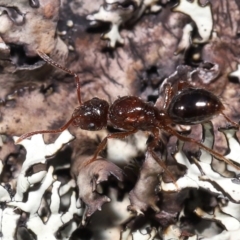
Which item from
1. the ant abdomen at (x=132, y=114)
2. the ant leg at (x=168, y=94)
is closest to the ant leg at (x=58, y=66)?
the ant abdomen at (x=132, y=114)

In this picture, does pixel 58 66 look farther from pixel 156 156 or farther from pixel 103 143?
pixel 156 156

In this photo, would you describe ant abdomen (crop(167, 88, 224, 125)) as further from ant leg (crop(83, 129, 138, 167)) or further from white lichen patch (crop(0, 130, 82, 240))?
white lichen patch (crop(0, 130, 82, 240))

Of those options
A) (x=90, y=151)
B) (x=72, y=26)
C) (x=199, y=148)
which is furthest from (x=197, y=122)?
(x=72, y=26)

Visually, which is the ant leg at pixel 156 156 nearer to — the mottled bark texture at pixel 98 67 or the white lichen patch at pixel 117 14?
the mottled bark texture at pixel 98 67

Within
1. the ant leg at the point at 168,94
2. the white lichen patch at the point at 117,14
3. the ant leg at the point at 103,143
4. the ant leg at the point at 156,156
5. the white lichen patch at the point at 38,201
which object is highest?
the white lichen patch at the point at 117,14

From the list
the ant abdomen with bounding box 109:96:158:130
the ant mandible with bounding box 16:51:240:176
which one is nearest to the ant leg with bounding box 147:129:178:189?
the ant mandible with bounding box 16:51:240:176

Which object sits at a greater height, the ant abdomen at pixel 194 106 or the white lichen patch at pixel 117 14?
the white lichen patch at pixel 117 14

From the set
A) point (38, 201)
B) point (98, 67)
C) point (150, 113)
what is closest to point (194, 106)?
point (150, 113)
